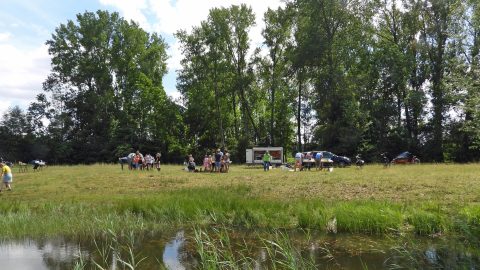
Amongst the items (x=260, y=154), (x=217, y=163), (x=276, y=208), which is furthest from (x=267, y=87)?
(x=276, y=208)

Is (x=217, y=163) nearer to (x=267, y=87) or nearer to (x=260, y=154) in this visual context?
(x=260, y=154)

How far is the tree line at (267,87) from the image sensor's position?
46188 mm

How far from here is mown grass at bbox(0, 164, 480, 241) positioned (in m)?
11.5

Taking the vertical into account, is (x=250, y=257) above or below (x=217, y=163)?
below

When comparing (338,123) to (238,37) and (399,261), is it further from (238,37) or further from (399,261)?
(399,261)

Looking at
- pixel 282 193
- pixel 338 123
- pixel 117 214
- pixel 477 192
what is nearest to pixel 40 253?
pixel 117 214

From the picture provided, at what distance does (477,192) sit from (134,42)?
56.0 metres

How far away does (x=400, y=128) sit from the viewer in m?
47.1

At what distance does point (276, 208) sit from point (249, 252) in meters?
4.23

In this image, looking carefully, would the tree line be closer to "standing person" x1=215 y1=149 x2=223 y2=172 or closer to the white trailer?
the white trailer

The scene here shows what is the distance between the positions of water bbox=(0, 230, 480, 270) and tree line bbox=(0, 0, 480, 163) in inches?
1276

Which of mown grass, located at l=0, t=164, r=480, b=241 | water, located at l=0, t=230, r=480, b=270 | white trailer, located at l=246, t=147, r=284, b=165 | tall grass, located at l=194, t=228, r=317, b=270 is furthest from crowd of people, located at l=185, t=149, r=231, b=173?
tall grass, located at l=194, t=228, r=317, b=270

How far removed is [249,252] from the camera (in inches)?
365

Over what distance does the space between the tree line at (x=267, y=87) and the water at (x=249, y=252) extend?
32421 millimetres
